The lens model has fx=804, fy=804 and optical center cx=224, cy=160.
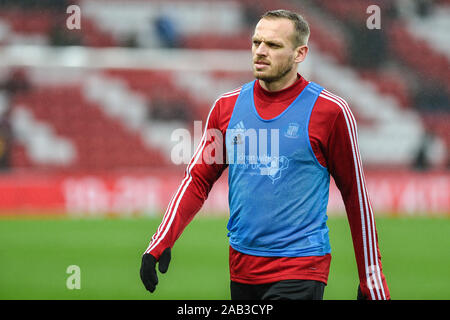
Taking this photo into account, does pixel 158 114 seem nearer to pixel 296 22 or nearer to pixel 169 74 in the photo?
pixel 169 74

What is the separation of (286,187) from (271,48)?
75 centimetres

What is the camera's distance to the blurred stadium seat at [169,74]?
18.7m

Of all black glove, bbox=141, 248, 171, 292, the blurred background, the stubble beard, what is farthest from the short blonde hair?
the blurred background

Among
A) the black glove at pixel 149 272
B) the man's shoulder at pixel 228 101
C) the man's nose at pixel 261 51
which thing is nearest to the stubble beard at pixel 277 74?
the man's nose at pixel 261 51

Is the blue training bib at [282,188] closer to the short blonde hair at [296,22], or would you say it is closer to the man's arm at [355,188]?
the man's arm at [355,188]

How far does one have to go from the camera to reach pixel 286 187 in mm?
4242

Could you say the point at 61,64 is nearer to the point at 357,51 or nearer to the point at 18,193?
the point at 18,193

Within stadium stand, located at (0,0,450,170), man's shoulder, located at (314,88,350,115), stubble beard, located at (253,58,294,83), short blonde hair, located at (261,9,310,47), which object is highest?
stadium stand, located at (0,0,450,170)

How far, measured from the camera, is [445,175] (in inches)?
664

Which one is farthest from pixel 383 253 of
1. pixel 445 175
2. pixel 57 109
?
pixel 57 109

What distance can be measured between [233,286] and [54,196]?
12394mm

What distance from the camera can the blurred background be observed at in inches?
517

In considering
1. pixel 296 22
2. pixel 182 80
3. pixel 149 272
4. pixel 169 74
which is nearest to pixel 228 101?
pixel 296 22

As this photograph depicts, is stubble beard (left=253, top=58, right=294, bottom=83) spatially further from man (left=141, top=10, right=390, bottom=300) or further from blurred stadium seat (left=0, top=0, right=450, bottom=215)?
blurred stadium seat (left=0, top=0, right=450, bottom=215)
